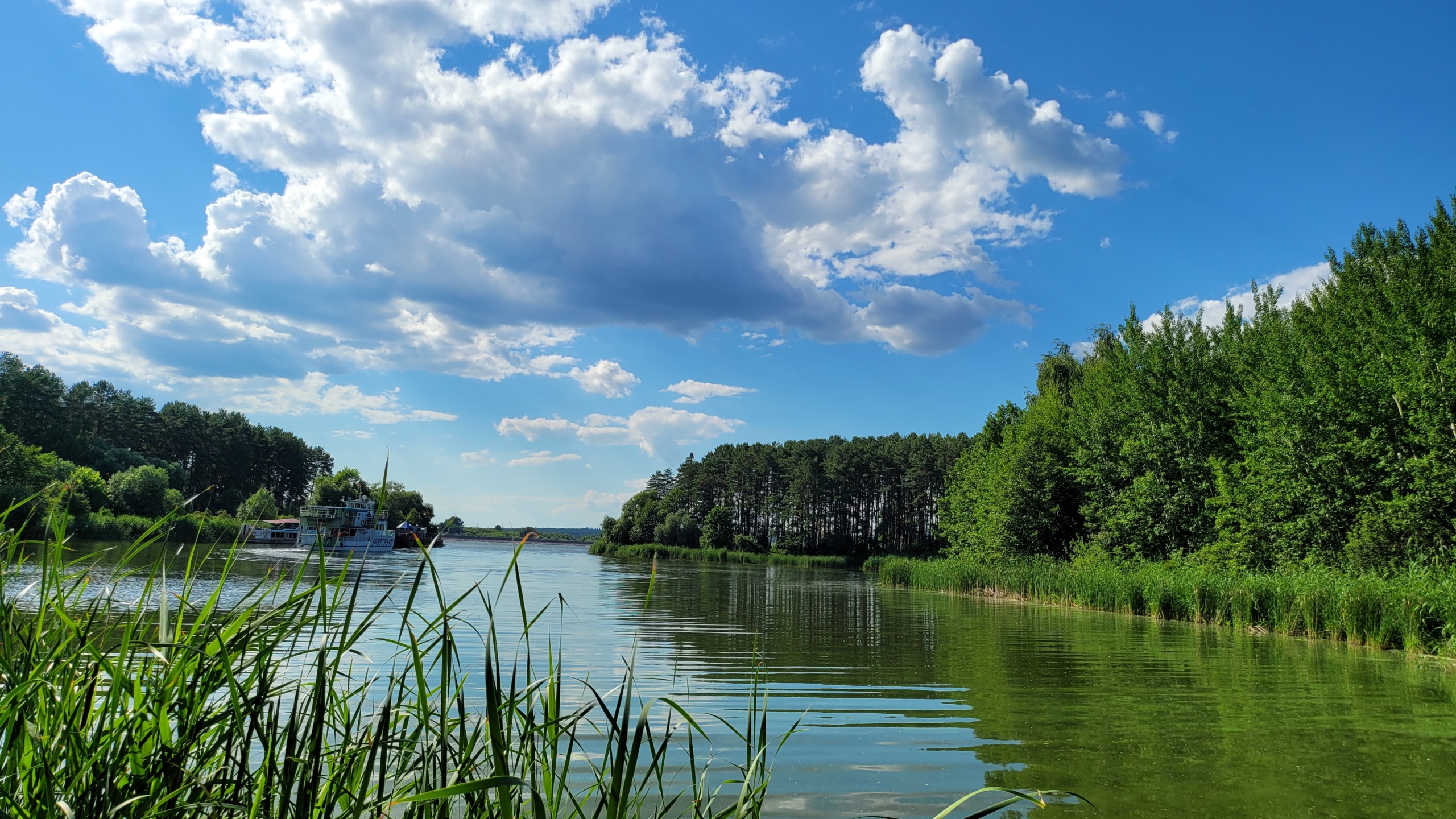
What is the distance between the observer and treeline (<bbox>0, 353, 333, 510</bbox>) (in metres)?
59.6

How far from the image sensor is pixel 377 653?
30.0ft

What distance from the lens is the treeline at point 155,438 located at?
59.6 metres

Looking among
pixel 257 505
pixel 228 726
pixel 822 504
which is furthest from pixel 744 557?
pixel 228 726

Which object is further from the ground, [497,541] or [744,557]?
[744,557]

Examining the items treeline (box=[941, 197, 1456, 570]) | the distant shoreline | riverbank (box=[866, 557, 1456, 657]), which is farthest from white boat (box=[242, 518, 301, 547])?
riverbank (box=[866, 557, 1456, 657])

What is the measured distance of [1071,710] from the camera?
796cm

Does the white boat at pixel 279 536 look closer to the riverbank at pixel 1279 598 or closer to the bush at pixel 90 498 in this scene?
the bush at pixel 90 498

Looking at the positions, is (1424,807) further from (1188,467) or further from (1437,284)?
(1188,467)

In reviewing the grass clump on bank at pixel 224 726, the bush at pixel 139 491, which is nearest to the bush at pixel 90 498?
the bush at pixel 139 491

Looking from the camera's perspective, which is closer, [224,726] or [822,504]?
[224,726]

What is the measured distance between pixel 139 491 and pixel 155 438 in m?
41.5

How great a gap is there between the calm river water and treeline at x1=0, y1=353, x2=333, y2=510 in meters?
61.7

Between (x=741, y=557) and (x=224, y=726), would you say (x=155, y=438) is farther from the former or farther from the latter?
(x=224, y=726)

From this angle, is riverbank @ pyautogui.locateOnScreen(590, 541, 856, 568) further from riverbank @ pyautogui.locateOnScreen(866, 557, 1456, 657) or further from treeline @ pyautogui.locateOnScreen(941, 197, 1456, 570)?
riverbank @ pyautogui.locateOnScreen(866, 557, 1456, 657)
